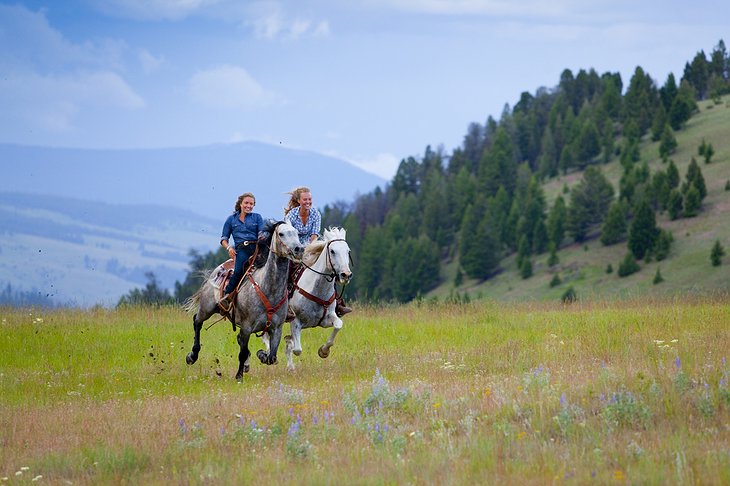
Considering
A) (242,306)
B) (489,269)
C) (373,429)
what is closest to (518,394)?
(373,429)

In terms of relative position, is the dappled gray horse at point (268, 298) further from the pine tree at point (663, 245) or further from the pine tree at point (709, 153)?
the pine tree at point (709, 153)

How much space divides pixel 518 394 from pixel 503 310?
40.1 feet

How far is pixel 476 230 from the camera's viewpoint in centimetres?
17362

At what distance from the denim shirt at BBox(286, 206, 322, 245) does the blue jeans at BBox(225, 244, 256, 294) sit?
1.18 meters

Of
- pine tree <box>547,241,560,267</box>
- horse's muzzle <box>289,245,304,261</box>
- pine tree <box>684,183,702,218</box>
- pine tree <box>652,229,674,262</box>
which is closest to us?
horse's muzzle <box>289,245,304,261</box>

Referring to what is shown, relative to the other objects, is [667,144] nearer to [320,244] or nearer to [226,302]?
[320,244]

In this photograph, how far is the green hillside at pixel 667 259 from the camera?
133500 mm

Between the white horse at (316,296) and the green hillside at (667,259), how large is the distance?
4120 inches

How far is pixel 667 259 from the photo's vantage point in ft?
464

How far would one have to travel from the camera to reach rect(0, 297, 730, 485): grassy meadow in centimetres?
A: 894

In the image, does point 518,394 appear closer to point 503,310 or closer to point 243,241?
point 243,241

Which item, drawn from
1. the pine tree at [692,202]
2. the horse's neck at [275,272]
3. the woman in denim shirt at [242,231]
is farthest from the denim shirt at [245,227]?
the pine tree at [692,202]

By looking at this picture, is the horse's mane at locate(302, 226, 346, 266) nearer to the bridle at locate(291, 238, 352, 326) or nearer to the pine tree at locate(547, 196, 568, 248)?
the bridle at locate(291, 238, 352, 326)

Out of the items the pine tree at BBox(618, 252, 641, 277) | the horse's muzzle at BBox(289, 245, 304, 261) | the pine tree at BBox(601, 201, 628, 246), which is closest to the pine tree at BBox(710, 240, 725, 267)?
the pine tree at BBox(618, 252, 641, 277)
